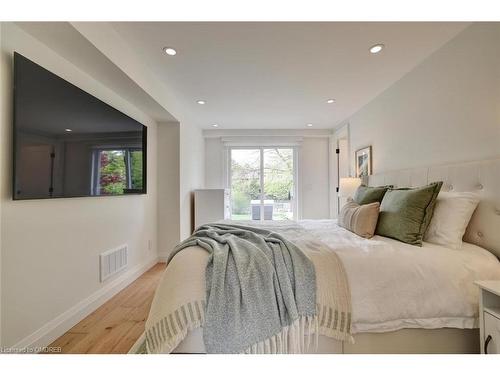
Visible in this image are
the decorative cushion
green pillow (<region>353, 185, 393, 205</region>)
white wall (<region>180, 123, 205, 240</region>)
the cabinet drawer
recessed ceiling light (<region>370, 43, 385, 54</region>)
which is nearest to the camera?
the cabinet drawer

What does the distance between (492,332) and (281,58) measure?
2.33m

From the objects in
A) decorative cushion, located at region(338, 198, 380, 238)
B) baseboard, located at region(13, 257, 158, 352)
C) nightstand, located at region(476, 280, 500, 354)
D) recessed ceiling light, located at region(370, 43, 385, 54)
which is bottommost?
baseboard, located at region(13, 257, 158, 352)

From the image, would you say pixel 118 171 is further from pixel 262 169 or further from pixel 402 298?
pixel 262 169

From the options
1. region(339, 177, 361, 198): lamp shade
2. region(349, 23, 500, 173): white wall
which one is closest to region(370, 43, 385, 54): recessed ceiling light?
region(349, 23, 500, 173): white wall

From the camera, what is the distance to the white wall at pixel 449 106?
1557 mm

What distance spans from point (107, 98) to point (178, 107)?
1.17 m

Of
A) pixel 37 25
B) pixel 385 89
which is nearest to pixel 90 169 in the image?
pixel 37 25

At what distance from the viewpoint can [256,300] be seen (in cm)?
117

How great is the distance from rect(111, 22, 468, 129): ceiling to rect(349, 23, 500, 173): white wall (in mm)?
148

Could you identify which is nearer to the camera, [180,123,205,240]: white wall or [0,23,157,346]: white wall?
[0,23,157,346]: white wall

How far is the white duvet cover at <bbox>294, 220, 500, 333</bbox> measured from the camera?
1233mm

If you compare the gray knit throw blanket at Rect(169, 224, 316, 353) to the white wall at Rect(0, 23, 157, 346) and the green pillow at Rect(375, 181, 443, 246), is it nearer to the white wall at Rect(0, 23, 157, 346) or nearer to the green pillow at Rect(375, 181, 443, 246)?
the green pillow at Rect(375, 181, 443, 246)

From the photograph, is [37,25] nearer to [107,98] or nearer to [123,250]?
[107,98]
